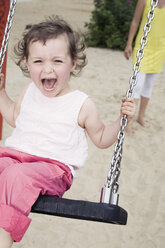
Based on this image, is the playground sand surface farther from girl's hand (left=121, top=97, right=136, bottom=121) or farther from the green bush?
the green bush

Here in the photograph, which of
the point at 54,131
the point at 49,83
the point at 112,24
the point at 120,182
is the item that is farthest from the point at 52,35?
the point at 112,24

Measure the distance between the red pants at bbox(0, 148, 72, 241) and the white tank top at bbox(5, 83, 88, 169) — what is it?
0.16ft

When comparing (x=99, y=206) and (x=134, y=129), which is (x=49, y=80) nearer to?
(x=99, y=206)

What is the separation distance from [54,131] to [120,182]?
1378mm

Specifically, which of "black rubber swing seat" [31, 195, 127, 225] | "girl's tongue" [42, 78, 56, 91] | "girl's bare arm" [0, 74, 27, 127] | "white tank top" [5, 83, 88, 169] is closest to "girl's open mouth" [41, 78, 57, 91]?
"girl's tongue" [42, 78, 56, 91]

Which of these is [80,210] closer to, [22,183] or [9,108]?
[22,183]

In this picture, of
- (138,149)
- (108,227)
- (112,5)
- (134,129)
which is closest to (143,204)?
(108,227)

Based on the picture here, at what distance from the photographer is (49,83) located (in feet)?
4.89

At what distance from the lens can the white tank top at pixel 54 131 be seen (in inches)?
59.4

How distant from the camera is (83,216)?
46.9 inches

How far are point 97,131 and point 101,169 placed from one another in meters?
1.42

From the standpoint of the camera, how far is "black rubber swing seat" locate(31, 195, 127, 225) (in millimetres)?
1195

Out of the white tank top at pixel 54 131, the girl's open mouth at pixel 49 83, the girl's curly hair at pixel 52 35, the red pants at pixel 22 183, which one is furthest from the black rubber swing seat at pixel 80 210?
the girl's curly hair at pixel 52 35

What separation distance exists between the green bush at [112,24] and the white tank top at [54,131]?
4967 millimetres
